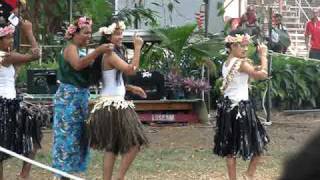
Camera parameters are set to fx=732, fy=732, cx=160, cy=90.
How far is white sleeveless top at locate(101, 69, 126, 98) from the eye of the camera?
20.4ft

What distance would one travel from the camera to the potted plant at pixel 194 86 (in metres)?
11.2

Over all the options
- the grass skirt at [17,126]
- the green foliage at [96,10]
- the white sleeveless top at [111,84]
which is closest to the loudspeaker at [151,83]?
the green foliage at [96,10]

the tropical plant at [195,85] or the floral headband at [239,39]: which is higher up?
the floral headband at [239,39]

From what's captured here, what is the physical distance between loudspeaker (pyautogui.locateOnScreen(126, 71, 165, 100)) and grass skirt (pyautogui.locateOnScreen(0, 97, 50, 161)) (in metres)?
4.32

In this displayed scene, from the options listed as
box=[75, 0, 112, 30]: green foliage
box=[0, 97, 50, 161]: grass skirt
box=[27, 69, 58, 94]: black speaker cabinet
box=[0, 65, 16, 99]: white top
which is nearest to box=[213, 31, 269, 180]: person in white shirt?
box=[0, 97, 50, 161]: grass skirt

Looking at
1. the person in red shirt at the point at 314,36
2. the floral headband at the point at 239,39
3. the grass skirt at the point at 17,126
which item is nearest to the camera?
the grass skirt at the point at 17,126

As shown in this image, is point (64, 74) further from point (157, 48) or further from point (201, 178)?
point (157, 48)

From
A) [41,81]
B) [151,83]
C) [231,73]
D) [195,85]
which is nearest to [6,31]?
[231,73]

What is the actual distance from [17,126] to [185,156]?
2.65m

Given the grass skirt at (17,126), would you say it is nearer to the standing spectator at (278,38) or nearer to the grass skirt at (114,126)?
the grass skirt at (114,126)

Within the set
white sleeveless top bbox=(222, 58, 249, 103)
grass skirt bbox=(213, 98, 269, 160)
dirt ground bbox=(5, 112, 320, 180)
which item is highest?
white sleeveless top bbox=(222, 58, 249, 103)

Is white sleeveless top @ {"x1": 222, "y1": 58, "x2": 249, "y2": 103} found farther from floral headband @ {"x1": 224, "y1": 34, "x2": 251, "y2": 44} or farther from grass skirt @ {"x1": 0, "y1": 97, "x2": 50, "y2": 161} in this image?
grass skirt @ {"x1": 0, "y1": 97, "x2": 50, "y2": 161}

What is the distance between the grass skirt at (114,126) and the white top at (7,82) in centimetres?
74

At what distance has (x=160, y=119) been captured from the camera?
11.0 metres
